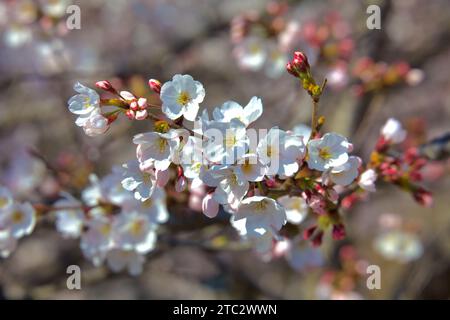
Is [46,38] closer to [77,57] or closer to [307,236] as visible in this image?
[77,57]

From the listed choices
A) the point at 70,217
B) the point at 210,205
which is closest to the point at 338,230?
the point at 210,205

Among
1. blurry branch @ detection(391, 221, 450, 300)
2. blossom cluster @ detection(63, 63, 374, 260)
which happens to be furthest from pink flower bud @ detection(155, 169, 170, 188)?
blurry branch @ detection(391, 221, 450, 300)

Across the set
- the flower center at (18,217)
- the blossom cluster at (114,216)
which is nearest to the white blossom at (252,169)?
the blossom cluster at (114,216)

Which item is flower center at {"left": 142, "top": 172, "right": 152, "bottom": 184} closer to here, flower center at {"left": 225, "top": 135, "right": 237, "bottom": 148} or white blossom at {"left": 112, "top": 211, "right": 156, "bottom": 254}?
flower center at {"left": 225, "top": 135, "right": 237, "bottom": 148}

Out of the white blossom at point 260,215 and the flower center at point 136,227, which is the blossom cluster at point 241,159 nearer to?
the white blossom at point 260,215

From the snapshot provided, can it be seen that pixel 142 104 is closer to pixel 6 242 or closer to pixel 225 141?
pixel 225 141
